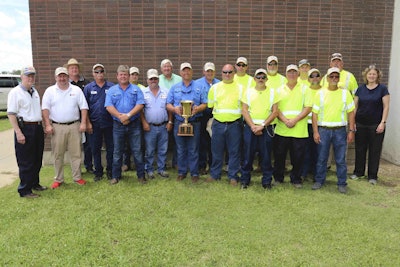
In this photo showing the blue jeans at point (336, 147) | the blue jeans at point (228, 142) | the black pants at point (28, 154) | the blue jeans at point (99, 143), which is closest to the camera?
the black pants at point (28, 154)

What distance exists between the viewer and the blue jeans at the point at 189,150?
5.70 m

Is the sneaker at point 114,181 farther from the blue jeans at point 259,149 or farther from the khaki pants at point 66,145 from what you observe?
the blue jeans at point 259,149

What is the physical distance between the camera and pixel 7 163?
7613mm

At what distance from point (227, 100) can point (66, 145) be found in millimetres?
2755

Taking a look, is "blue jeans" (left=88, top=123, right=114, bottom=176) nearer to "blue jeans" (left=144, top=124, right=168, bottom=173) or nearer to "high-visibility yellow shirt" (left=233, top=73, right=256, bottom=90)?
"blue jeans" (left=144, top=124, right=168, bottom=173)

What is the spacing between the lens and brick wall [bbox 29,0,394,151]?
679 cm

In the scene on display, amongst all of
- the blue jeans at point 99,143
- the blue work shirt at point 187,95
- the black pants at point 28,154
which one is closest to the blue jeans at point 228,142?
the blue work shirt at point 187,95

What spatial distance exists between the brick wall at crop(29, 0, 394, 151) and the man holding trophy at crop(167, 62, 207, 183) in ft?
4.76

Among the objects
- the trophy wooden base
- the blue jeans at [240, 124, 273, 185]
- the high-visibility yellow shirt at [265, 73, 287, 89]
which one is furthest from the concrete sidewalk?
the high-visibility yellow shirt at [265, 73, 287, 89]

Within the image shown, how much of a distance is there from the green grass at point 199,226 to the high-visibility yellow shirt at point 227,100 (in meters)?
1.16

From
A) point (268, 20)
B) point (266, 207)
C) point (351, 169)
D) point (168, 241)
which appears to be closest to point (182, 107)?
point (266, 207)

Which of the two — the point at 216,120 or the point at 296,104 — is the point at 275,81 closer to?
the point at 296,104

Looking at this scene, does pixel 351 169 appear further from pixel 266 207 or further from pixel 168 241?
pixel 168 241

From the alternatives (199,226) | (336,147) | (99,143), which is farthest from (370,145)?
(99,143)
